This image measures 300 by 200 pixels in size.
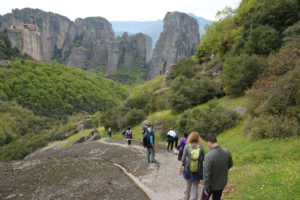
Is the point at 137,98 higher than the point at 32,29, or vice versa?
the point at 32,29

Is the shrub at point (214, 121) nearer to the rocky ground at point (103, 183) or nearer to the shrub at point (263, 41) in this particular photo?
Answer: the rocky ground at point (103, 183)

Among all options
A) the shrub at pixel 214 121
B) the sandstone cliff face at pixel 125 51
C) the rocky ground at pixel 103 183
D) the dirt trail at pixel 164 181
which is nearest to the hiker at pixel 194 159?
the dirt trail at pixel 164 181

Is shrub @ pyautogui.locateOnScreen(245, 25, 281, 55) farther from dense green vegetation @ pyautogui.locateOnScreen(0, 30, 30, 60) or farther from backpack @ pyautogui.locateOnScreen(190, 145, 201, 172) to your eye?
dense green vegetation @ pyautogui.locateOnScreen(0, 30, 30, 60)

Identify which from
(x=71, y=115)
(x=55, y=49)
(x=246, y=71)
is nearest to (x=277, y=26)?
(x=246, y=71)

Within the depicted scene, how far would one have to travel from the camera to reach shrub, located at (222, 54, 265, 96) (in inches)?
776

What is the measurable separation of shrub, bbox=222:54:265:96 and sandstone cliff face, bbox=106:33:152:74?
140 m

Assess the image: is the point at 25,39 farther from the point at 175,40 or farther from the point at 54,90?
the point at 175,40

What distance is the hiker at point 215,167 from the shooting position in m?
4.05

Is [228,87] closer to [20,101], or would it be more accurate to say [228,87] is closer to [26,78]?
[20,101]

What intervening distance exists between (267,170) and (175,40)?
125719 millimetres

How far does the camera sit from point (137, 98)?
3838 centimetres

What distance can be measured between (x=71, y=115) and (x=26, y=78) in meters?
24.6

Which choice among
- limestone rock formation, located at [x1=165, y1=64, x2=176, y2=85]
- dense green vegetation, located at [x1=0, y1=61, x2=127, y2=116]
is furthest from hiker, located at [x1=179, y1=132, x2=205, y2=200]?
dense green vegetation, located at [x1=0, y1=61, x2=127, y2=116]

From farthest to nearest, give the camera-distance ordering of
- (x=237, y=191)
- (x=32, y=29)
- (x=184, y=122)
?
(x=32, y=29)
(x=184, y=122)
(x=237, y=191)
